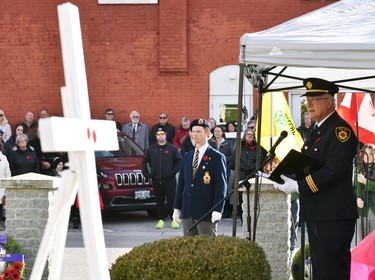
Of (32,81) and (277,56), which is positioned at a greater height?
(277,56)

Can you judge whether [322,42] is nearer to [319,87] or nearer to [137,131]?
[319,87]

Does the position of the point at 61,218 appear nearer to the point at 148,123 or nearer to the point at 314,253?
the point at 314,253

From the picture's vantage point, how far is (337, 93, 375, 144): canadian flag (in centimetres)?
1269

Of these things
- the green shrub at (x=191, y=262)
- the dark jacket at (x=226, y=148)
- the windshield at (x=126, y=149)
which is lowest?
the windshield at (x=126, y=149)

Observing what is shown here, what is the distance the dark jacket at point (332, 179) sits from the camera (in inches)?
315

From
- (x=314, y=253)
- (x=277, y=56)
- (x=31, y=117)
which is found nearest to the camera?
(x=277, y=56)

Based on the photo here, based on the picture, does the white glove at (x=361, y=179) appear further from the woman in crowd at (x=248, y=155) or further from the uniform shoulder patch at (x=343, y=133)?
the woman in crowd at (x=248, y=155)

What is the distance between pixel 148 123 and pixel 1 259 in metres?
15.2

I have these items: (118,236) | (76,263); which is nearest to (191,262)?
(76,263)

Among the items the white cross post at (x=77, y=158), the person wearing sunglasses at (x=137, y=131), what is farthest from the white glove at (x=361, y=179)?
the person wearing sunglasses at (x=137, y=131)

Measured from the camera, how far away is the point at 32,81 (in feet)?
83.7

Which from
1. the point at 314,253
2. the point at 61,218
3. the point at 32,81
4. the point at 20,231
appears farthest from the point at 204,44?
the point at 61,218

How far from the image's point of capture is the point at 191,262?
23.5 ft

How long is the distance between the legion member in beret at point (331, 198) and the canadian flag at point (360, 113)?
4.45 meters
